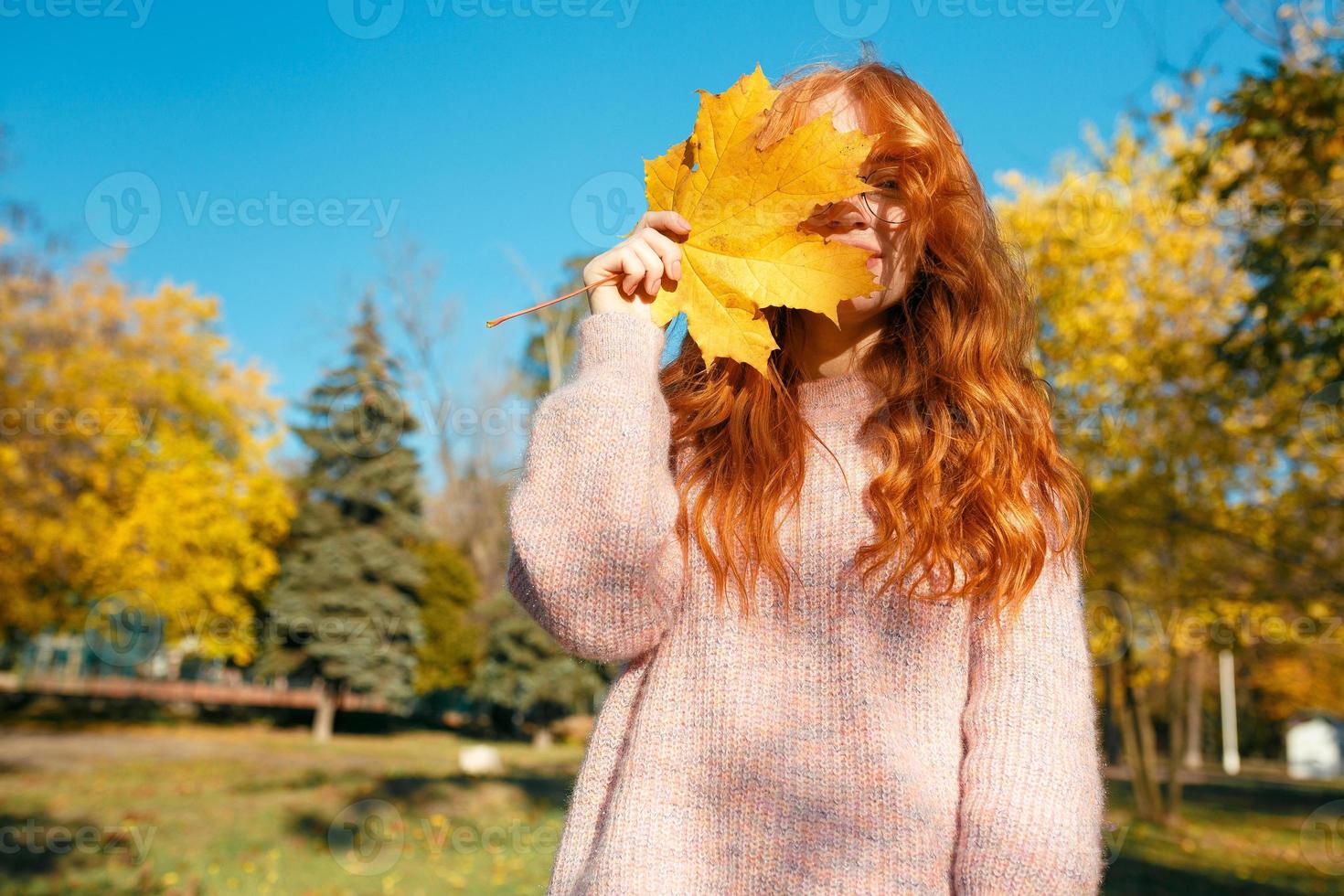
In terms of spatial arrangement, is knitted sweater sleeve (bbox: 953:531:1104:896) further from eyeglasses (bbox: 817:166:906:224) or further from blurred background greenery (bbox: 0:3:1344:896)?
blurred background greenery (bbox: 0:3:1344:896)

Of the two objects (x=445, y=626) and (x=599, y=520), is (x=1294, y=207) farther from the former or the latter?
(x=445, y=626)

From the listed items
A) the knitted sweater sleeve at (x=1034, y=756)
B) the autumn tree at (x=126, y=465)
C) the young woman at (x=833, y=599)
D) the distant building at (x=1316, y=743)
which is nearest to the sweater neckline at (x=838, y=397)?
the young woman at (x=833, y=599)

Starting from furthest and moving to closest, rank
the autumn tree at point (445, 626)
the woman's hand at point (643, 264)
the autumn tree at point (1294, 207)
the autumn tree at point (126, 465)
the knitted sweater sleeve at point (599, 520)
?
the autumn tree at point (445, 626)
the autumn tree at point (126, 465)
the autumn tree at point (1294, 207)
the woman's hand at point (643, 264)
the knitted sweater sleeve at point (599, 520)

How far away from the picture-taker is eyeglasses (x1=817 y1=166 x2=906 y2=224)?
149 centimetres

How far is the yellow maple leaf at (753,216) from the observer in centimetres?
131

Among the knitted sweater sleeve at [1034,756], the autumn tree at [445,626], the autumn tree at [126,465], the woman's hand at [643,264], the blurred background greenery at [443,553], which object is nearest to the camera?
the knitted sweater sleeve at [1034,756]

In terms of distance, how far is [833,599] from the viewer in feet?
4.47

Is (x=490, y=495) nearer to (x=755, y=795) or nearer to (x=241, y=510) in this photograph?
(x=241, y=510)

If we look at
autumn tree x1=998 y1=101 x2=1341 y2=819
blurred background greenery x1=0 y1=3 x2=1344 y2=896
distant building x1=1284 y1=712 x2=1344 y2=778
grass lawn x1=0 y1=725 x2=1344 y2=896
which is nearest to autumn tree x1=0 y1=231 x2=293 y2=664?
blurred background greenery x1=0 y1=3 x2=1344 y2=896

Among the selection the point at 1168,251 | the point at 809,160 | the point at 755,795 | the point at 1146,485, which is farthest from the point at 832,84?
the point at 1168,251

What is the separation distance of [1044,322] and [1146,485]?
2.22 m

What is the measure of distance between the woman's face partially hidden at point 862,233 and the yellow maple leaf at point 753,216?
0.06 m

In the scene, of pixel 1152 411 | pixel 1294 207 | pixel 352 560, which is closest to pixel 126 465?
pixel 352 560

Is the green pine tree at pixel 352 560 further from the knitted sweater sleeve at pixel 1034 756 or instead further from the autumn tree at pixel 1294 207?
the knitted sweater sleeve at pixel 1034 756
